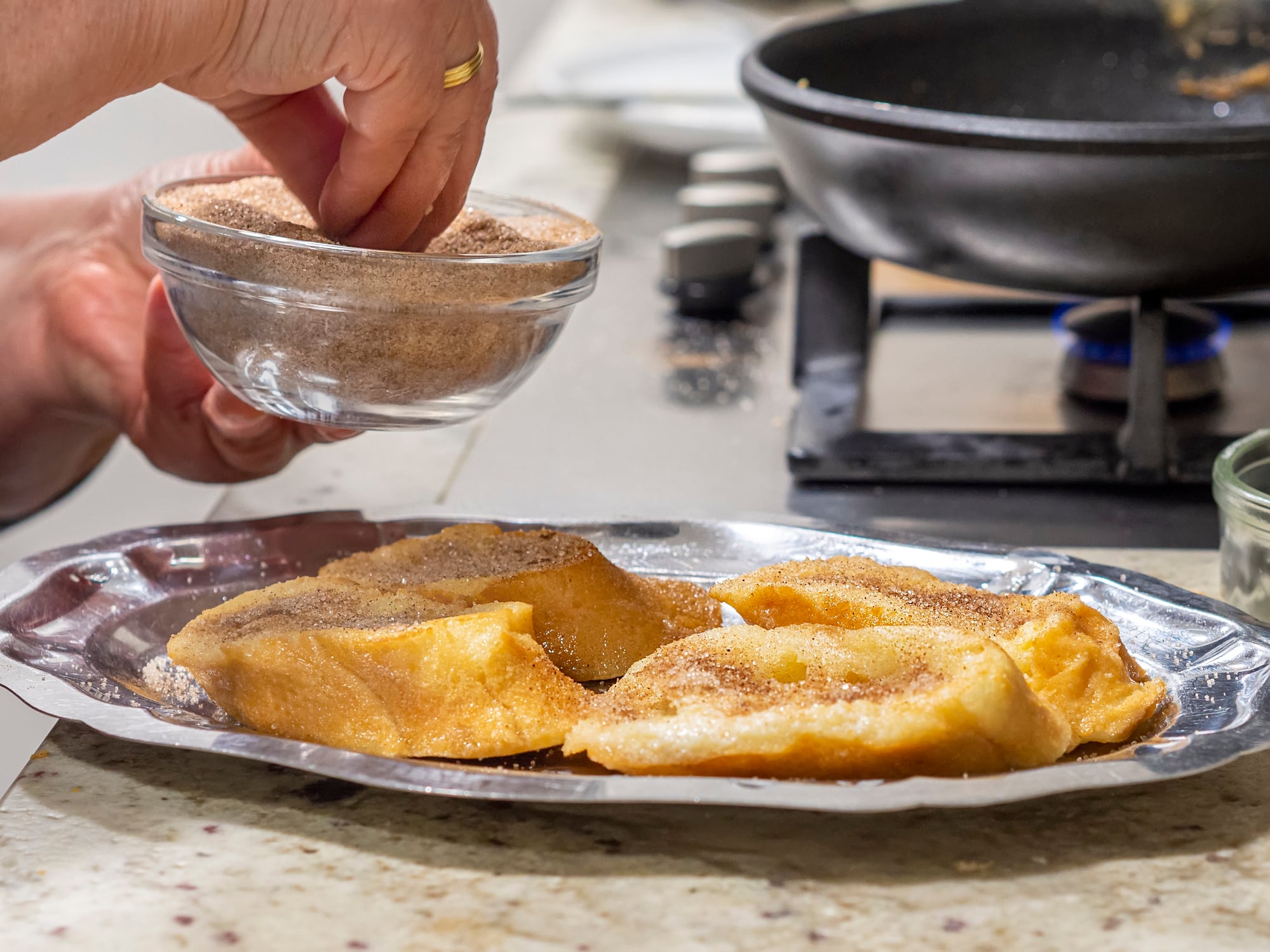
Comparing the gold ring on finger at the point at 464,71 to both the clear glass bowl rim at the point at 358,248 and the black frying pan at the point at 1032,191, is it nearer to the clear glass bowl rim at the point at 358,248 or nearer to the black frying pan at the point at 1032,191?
the clear glass bowl rim at the point at 358,248

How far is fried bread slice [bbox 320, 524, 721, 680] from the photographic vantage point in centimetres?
83

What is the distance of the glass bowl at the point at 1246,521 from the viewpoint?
0.86m

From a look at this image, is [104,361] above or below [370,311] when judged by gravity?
below

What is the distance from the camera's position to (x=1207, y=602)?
0.84 meters

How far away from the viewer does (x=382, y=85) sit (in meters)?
0.88

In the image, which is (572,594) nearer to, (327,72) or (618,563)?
(618,563)

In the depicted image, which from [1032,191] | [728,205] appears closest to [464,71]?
[1032,191]

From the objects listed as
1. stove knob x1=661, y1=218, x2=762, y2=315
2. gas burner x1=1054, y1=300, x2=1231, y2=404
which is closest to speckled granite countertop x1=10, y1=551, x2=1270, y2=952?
gas burner x1=1054, y1=300, x2=1231, y2=404

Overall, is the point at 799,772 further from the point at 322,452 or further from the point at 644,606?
the point at 322,452

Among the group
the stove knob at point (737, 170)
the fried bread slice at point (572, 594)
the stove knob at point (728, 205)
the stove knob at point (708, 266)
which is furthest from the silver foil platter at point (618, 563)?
the stove knob at point (737, 170)

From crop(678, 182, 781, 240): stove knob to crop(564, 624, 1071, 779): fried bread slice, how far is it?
1225 mm

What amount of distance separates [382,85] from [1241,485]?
594 millimetres

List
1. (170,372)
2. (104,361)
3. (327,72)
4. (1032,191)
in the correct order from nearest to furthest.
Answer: (327,72)
(1032,191)
(170,372)
(104,361)

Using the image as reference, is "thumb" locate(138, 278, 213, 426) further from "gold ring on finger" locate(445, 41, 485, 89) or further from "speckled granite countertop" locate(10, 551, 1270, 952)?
"speckled granite countertop" locate(10, 551, 1270, 952)
